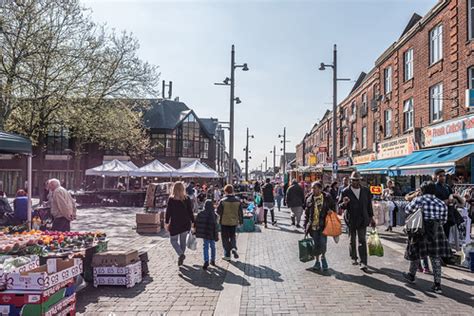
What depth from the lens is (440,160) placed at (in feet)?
44.1

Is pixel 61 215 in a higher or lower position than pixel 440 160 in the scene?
lower

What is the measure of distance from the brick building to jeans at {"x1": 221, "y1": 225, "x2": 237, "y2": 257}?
9.84m

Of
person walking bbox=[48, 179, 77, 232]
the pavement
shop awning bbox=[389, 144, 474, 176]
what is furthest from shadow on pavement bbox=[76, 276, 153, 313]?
shop awning bbox=[389, 144, 474, 176]

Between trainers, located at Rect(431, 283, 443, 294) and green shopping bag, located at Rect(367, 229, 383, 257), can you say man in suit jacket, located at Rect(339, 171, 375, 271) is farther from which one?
trainers, located at Rect(431, 283, 443, 294)

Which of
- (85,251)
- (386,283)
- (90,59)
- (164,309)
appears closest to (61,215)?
(85,251)

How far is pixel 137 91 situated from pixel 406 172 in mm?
16553

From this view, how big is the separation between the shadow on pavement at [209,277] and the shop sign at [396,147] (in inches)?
593

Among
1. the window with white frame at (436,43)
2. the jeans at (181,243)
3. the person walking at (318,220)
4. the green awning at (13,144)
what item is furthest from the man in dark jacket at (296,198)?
the window with white frame at (436,43)

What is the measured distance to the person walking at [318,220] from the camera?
7586mm

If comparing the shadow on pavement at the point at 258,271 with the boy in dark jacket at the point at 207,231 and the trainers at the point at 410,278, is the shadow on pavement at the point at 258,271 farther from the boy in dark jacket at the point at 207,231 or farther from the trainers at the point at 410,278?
the trainers at the point at 410,278

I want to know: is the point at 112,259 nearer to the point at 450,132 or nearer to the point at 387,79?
the point at 450,132

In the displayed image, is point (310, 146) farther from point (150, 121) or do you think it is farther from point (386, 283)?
point (386, 283)

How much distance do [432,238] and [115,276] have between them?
5.03 metres

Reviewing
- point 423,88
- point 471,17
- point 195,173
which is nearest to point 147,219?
point 195,173
